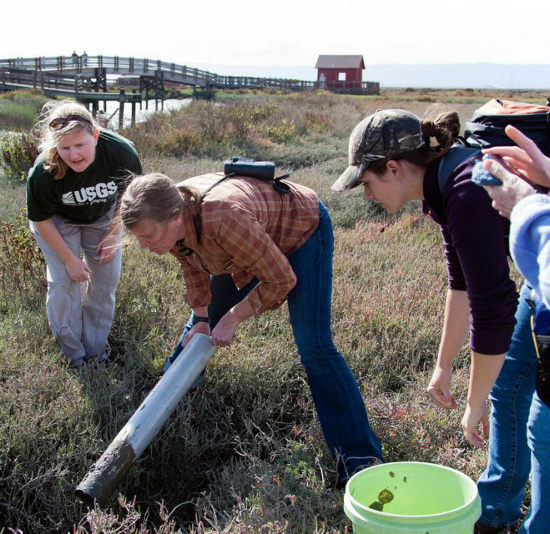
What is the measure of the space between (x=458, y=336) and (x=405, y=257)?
334 centimetres

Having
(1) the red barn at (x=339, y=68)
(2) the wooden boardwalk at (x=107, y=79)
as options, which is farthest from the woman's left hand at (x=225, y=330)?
(1) the red barn at (x=339, y=68)

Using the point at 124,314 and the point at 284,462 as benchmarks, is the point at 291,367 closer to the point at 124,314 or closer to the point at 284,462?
the point at 284,462

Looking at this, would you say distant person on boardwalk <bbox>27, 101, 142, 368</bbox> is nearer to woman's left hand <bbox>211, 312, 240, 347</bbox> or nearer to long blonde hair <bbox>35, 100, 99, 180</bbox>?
long blonde hair <bbox>35, 100, 99, 180</bbox>

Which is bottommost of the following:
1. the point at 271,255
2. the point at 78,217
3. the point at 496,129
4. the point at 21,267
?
the point at 21,267

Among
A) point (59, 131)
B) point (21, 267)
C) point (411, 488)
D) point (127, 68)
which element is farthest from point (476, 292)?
point (127, 68)

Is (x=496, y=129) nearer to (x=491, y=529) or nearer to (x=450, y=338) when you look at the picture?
(x=450, y=338)

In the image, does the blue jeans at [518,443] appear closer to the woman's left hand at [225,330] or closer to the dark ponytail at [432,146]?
the dark ponytail at [432,146]

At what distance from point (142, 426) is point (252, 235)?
108 centimetres

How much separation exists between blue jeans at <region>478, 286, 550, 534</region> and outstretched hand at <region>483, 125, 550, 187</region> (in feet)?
1.99

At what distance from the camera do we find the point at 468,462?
9.64 ft

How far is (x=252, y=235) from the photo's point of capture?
2.53 metres

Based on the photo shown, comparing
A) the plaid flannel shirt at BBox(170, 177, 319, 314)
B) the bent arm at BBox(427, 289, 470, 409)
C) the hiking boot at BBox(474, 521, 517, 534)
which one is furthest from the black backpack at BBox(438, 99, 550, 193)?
the hiking boot at BBox(474, 521, 517, 534)

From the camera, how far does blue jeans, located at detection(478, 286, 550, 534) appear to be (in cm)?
202

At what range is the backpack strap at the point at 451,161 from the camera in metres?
2.08
